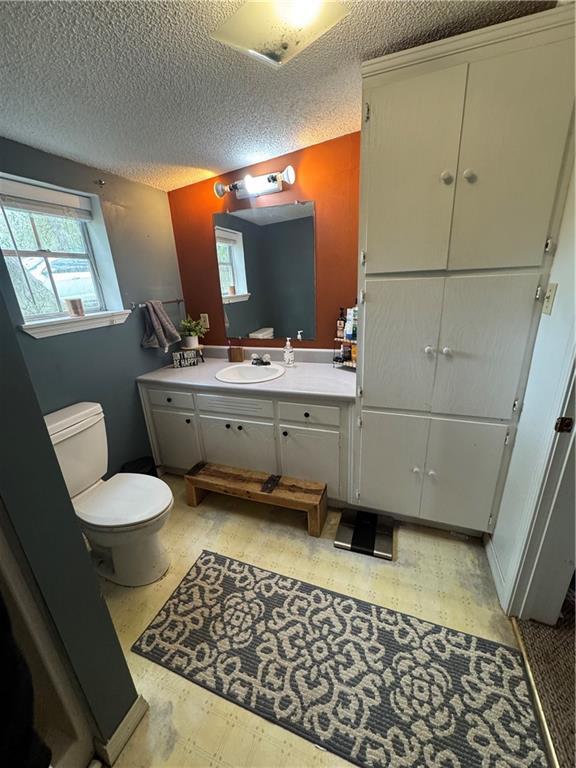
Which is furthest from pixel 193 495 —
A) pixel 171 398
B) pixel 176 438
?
pixel 171 398

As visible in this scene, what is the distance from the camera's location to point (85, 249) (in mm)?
1970

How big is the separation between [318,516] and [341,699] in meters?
0.75

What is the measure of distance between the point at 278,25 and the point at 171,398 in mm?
1866

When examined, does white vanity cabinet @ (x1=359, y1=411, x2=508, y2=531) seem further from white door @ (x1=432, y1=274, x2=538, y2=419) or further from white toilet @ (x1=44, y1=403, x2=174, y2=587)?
white toilet @ (x1=44, y1=403, x2=174, y2=587)

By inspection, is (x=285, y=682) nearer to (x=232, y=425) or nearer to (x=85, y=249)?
(x=232, y=425)

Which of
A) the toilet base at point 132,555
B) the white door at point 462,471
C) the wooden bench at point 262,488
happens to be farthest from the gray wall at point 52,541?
the white door at point 462,471

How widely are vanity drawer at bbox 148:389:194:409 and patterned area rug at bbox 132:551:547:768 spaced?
106 centimetres

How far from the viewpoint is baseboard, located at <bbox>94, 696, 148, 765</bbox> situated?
3.23 feet

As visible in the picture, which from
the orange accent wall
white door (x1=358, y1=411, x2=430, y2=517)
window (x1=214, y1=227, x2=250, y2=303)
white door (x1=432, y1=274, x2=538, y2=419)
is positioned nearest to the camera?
white door (x1=432, y1=274, x2=538, y2=419)

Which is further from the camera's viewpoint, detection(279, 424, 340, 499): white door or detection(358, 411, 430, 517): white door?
detection(279, 424, 340, 499): white door

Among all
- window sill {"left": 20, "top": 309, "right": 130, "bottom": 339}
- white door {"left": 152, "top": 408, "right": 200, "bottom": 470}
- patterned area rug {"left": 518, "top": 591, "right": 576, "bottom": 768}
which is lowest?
patterned area rug {"left": 518, "top": 591, "right": 576, "bottom": 768}

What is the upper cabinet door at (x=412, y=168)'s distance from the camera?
119 cm

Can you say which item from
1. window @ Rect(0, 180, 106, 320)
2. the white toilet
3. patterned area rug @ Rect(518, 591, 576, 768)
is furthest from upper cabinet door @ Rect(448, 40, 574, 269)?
window @ Rect(0, 180, 106, 320)

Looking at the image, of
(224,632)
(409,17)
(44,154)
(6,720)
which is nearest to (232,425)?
(224,632)
